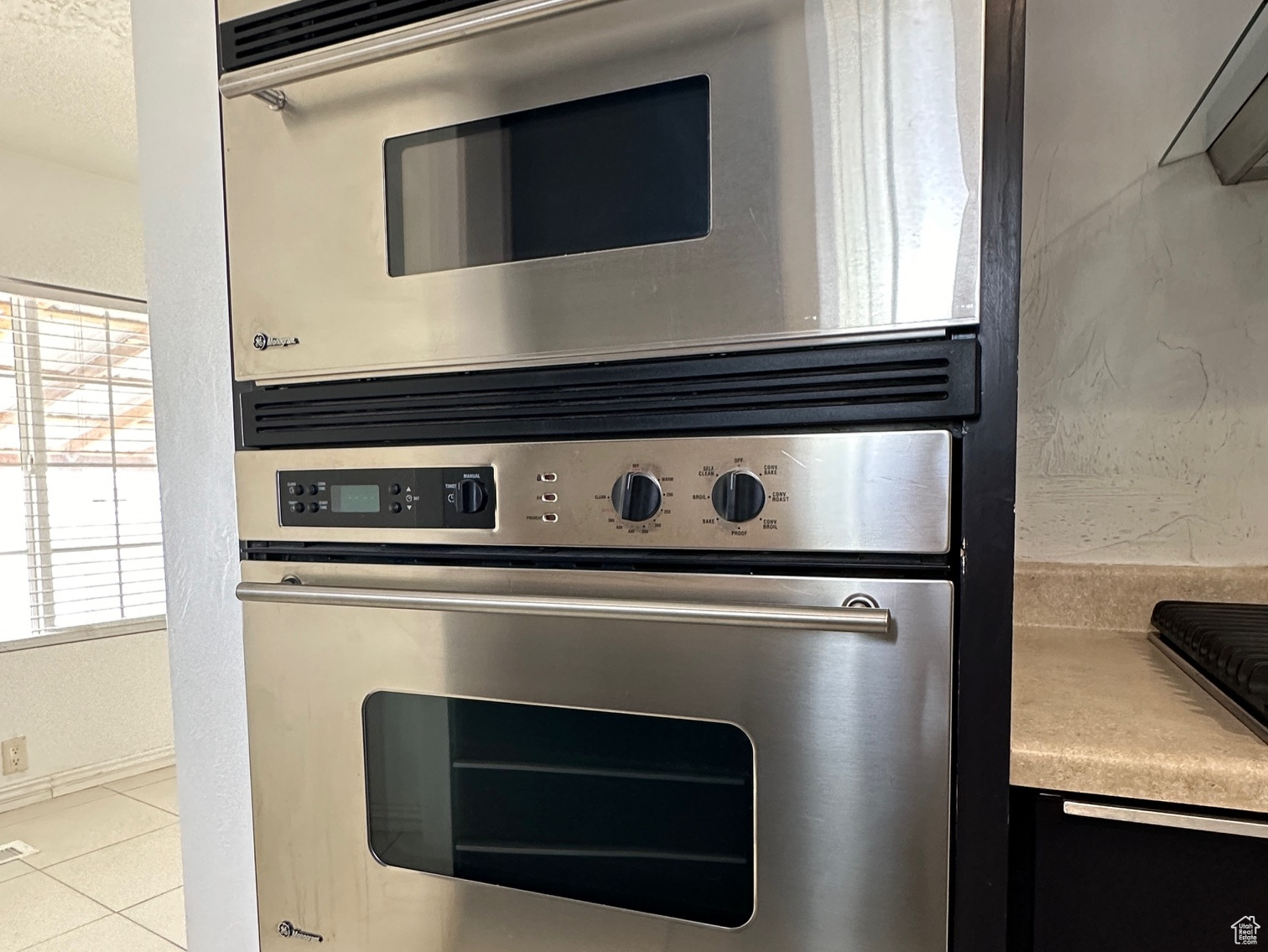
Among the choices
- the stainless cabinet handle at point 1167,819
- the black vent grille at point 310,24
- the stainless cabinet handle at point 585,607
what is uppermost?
the black vent grille at point 310,24

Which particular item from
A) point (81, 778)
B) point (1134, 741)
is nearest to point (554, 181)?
point (1134, 741)

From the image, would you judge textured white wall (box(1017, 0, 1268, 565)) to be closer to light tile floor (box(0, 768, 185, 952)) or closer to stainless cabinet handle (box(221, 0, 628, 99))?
stainless cabinet handle (box(221, 0, 628, 99))

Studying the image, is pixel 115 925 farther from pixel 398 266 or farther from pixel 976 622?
pixel 976 622

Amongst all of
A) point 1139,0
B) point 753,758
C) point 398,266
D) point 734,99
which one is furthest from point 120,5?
point 753,758

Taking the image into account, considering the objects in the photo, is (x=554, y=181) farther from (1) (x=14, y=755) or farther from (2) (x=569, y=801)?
(1) (x=14, y=755)

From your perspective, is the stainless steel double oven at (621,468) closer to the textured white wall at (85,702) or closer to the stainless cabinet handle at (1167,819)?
the stainless cabinet handle at (1167,819)

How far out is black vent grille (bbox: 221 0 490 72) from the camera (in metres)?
0.71

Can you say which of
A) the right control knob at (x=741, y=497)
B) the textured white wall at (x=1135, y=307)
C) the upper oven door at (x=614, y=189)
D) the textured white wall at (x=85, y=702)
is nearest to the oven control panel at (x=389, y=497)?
the upper oven door at (x=614, y=189)

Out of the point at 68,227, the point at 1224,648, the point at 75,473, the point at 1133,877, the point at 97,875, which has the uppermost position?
the point at 68,227

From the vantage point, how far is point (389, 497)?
762 mm

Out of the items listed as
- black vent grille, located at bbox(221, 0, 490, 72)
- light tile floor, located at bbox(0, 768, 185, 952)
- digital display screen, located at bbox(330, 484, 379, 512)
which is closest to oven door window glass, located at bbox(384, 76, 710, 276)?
black vent grille, located at bbox(221, 0, 490, 72)

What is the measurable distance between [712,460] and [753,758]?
0.24 m

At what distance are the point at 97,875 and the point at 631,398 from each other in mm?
2686

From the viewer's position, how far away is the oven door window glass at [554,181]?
629mm
